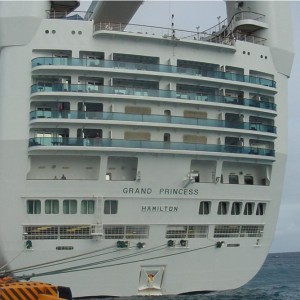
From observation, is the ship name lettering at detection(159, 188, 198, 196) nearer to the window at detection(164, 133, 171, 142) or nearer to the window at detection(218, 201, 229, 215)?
the window at detection(218, 201, 229, 215)

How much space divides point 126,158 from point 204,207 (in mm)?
3871

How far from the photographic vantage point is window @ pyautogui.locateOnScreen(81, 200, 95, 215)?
951 inches

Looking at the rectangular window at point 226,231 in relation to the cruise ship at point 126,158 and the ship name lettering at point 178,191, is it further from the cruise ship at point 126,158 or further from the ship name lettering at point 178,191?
the ship name lettering at point 178,191

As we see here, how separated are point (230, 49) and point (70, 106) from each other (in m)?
7.69

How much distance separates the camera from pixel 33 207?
78.3 feet

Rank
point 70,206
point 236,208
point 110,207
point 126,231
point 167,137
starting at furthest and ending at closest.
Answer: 1. point 236,208
2. point 167,137
3. point 126,231
4. point 110,207
5. point 70,206

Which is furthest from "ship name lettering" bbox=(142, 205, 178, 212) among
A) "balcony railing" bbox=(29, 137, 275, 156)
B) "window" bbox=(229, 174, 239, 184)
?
"window" bbox=(229, 174, 239, 184)

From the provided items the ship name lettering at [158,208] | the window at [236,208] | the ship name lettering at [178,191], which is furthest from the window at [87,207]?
the window at [236,208]

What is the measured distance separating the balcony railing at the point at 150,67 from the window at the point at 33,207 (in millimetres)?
5424

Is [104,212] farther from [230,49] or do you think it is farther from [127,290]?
[230,49]

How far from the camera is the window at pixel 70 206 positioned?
24.0 m

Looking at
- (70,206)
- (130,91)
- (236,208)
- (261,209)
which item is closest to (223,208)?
(236,208)

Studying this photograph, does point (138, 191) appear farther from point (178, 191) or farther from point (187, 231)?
point (187, 231)

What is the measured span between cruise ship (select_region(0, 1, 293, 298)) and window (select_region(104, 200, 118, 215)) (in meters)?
0.04
